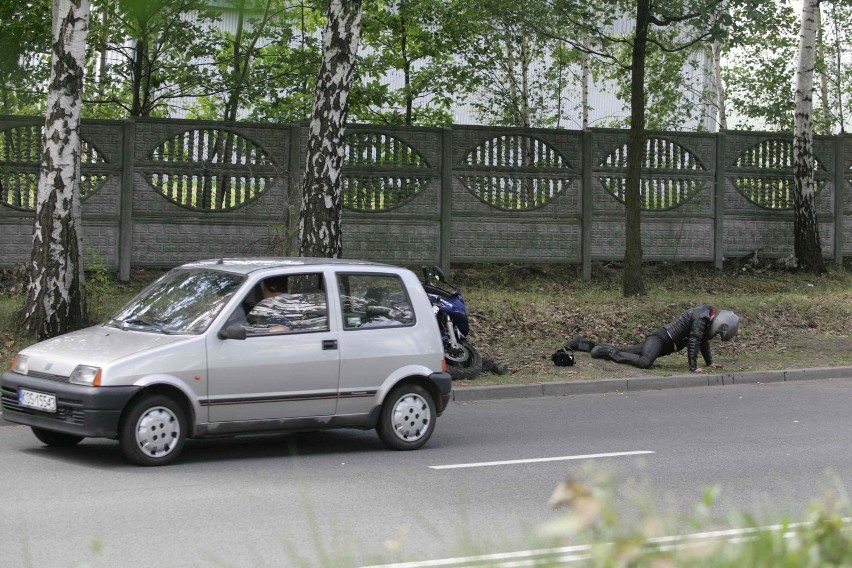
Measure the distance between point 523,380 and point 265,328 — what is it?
5572 mm

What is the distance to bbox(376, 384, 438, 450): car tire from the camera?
1048cm

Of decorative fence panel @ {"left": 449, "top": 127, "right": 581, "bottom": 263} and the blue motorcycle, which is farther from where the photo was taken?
decorative fence panel @ {"left": 449, "top": 127, "right": 581, "bottom": 263}

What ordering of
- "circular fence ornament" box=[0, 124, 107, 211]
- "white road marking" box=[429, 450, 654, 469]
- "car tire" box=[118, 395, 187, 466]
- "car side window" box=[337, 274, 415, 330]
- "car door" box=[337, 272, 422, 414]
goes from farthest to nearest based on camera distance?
"circular fence ornament" box=[0, 124, 107, 211] < "car side window" box=[337, 274, 415, 330] < "car door" box=[337, 272, 422, 414] < "white road marking" box=[429, 450, 654, 469] < "car tire" box=[118, 395, 187, 466]

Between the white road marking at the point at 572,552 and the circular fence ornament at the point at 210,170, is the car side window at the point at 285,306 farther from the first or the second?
the circular fence ornament at the point at 210,170

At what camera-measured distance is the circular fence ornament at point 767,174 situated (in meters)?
22.5

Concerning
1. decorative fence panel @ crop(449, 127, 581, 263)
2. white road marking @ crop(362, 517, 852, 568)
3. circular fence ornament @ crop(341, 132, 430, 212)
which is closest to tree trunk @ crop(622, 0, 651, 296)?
decorative fence panel @ crop(449, 127, 581, 263)

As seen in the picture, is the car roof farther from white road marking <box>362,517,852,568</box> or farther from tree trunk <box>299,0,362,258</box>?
white road marking <box>362,517,852,568</box>

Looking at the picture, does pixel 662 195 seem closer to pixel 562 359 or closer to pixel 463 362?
pixel 562 359

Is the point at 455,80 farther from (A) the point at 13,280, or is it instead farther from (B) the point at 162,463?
(B) the point at 162,463

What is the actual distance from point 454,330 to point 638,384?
2.58m

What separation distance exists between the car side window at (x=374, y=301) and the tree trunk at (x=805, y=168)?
1383cm

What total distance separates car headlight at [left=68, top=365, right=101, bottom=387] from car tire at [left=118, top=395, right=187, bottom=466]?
1.16 feet

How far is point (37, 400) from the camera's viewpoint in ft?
30.7

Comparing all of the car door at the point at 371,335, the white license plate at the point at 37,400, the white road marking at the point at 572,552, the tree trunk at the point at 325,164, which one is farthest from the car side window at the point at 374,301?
the white road marking at the point at 572,552
